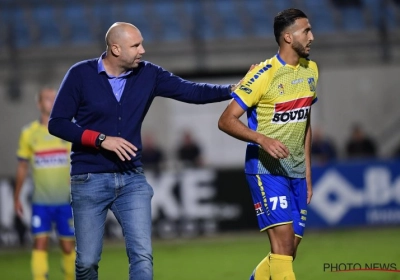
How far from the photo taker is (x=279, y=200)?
7.05 metres

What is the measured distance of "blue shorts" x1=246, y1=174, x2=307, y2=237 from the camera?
702 cm

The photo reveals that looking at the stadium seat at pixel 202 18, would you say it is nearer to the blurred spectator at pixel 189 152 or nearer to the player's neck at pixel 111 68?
the blurred spectator at pixel 189 152

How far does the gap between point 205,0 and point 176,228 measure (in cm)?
833

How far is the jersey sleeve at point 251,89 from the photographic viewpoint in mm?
6914

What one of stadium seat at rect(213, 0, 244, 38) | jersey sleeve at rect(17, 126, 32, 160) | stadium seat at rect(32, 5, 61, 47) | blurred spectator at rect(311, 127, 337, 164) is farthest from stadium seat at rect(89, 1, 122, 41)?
jersey sleeve at rect(17, 126, 32, 160)

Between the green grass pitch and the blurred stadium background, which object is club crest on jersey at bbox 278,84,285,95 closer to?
the green grass pitch

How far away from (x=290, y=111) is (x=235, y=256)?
5826 mm

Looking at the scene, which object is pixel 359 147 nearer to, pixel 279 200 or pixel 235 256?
pixel 235 256

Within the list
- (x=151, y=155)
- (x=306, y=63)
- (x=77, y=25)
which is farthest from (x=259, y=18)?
(x=306, y=63)

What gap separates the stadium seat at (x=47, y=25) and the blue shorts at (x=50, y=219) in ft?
38.6

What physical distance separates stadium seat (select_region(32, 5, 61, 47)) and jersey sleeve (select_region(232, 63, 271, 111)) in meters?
14.7

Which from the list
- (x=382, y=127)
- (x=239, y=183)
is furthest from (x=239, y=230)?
(x=382, y=127)

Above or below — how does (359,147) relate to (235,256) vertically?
above

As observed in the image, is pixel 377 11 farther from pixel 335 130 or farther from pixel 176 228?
pixel 176 228
